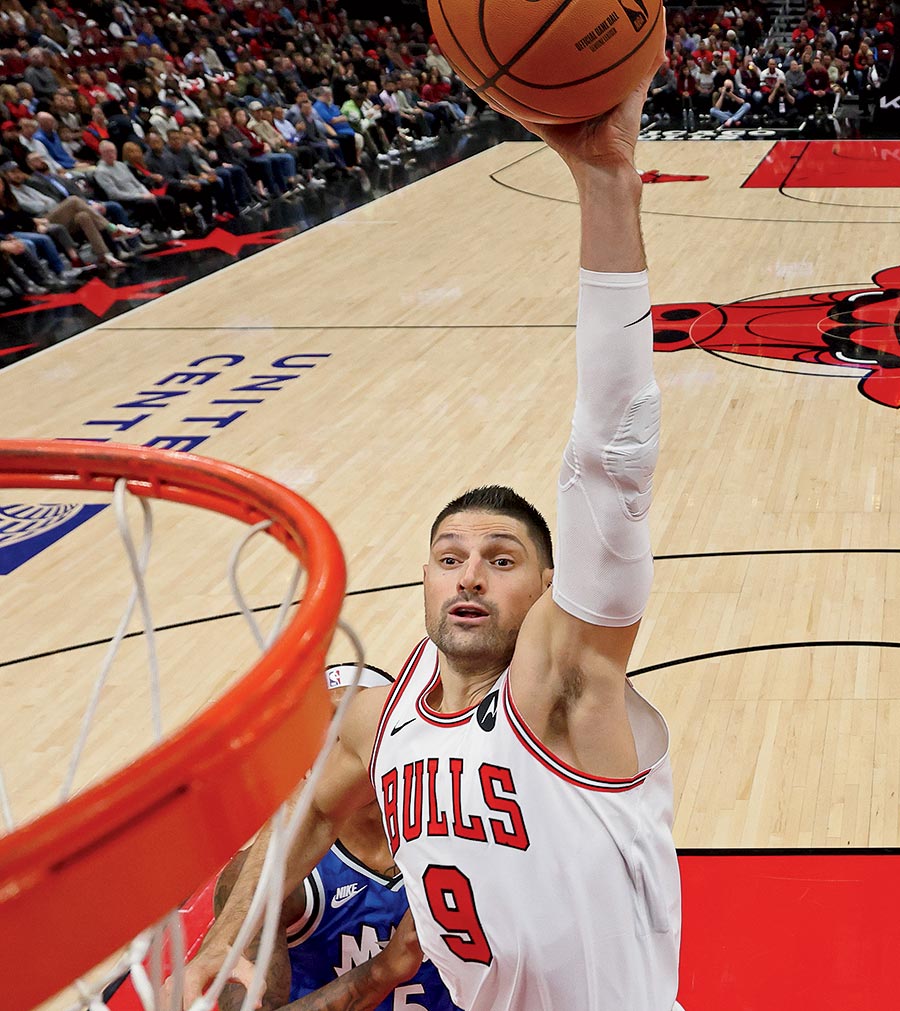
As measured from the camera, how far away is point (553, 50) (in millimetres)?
2090

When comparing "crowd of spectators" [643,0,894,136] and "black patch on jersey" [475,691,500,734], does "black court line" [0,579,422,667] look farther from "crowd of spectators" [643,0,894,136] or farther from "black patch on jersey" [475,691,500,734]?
"crowd of spectators" [643,0,894,136]

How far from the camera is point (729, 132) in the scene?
65.2 feet

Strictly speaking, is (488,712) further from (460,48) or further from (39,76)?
(39,76)

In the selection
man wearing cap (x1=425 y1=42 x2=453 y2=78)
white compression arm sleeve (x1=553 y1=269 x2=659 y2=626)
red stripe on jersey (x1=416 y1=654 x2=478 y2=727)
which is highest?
white compression arm sleeve (x1=553 y1=269 x2=659 y2=626)

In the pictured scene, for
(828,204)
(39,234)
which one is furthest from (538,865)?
(828,204)

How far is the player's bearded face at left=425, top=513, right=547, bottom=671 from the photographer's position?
2.34 metres

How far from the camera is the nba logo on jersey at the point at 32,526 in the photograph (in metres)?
6.30

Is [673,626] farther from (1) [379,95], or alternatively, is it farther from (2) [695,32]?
(2) [695,32]

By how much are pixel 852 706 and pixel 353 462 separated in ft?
11.2

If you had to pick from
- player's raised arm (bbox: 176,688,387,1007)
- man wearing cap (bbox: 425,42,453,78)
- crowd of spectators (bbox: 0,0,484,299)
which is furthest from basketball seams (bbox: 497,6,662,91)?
man wearing cap (bbox: 425,42,453,78)

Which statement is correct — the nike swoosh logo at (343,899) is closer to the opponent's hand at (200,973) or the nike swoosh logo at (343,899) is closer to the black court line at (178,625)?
the opponent's hand at (200,973)

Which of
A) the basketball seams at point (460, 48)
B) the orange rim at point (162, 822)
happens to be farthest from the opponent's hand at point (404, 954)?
the basketball seams at point (460, 48)

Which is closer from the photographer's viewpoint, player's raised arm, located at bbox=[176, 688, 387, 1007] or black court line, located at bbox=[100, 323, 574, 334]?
player's raised arm, located at bbox=[176, 688, 387, 1007]

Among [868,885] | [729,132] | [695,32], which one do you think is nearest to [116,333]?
[868,885]
